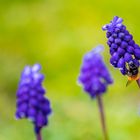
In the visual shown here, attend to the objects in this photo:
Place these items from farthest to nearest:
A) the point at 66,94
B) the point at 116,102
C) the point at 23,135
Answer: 1. the point at 66,94
2. the point at 116,102
3. the point at 23,135

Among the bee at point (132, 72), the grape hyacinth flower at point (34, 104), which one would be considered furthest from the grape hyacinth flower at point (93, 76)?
the bee at point (132, 72)

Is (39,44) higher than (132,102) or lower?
higher

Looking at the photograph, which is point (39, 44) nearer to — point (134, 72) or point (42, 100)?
point (42, 100)

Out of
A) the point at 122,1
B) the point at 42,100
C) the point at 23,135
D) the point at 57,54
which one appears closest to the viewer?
the point at 42,100

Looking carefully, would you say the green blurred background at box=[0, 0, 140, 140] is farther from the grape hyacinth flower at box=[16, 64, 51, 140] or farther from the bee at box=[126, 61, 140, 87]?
the bee at box=[126, 61, 140, 87]

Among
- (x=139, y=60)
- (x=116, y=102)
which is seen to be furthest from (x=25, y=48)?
(x=139, y=60)

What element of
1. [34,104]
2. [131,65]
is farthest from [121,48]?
[34,104]
